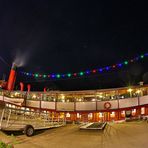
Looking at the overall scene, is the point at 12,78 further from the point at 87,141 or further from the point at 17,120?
the point at 87,141

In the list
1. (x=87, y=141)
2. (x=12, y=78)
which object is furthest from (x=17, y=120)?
(x=12, y=78)

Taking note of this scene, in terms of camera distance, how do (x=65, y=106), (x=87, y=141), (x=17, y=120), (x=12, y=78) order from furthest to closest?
(x=12, y=78), (x=65, y=106), (x=17, y=120), (x=87, y=141)

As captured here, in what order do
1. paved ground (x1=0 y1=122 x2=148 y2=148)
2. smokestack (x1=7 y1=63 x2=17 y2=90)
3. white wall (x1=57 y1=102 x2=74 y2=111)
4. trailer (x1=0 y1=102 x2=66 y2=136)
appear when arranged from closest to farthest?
1. paved ground (x1=0 y1=122 x2=148 y2=148)
2. trailer (x1=0 y1=102 x2=66 y2=136)
3. white wall (x1=57 y1=102 x2=74 y2=111)
4. smokestack (x1=7 y1=63 x2=17 y2=90)

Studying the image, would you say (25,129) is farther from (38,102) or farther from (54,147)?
(38,102)

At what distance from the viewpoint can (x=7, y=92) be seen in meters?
31.7

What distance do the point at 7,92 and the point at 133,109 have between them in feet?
69.2

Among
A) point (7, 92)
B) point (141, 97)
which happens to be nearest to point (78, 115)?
point (141, 97)

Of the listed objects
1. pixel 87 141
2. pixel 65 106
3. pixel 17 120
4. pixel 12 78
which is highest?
pixel 12 78

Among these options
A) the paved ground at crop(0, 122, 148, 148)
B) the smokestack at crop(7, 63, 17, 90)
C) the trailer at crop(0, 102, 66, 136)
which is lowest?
the paved ground at crop(0, 122, 148, 148)

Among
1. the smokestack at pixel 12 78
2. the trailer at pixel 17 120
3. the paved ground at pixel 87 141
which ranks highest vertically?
the smokestack at pixel 12 78

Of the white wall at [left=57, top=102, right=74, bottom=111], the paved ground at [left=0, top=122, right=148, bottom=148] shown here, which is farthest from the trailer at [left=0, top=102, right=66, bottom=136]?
the white wall at [left=57, top=102, right=74, bottom=111]

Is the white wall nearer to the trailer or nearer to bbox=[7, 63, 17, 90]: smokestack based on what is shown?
bbox=[7, 63, 17, 90]: smokestack

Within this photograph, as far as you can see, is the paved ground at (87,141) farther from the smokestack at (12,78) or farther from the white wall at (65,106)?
the smokestack at (12,78)

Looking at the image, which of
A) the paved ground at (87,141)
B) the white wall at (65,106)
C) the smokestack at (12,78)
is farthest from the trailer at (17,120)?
the smokestack at (12,78)
